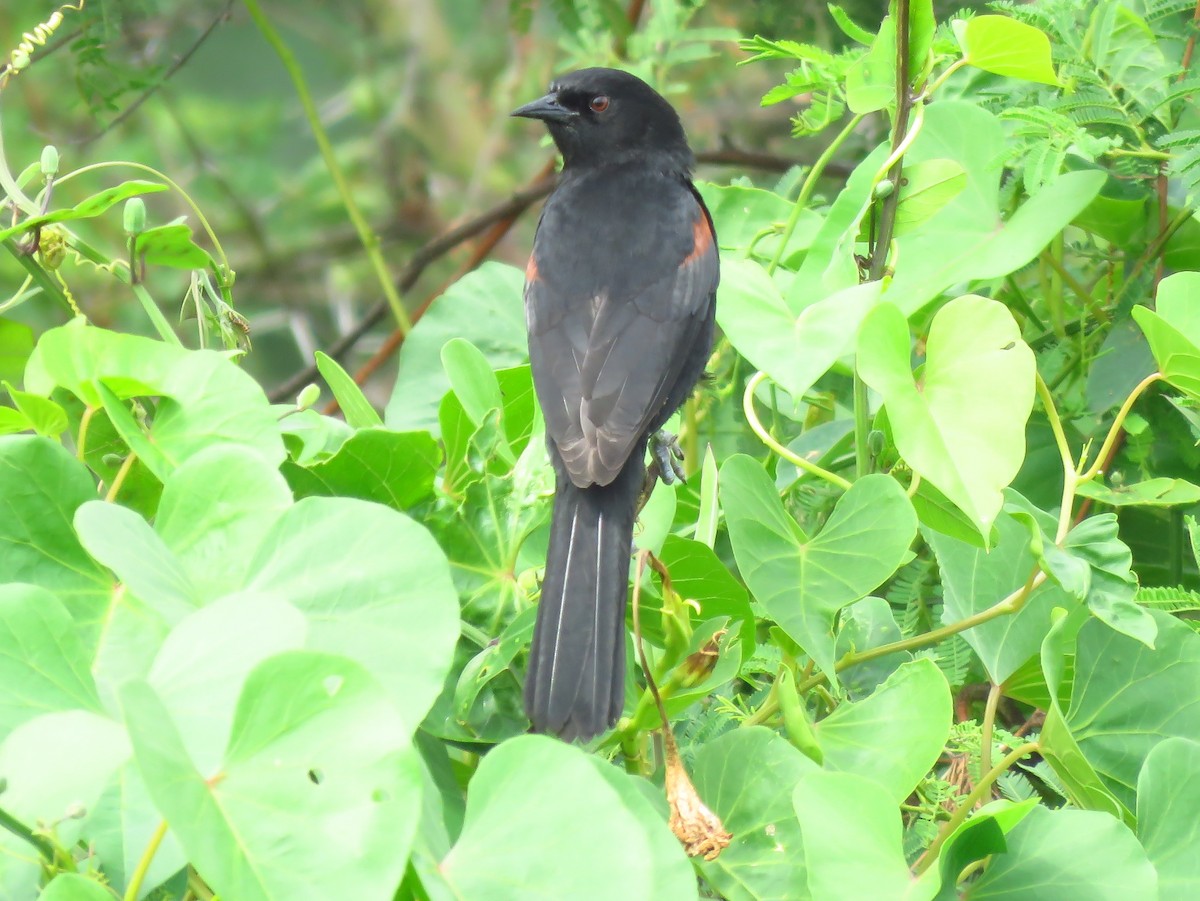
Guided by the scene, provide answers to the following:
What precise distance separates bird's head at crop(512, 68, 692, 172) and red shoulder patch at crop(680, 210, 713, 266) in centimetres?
39

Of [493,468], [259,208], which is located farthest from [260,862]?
[259,208]

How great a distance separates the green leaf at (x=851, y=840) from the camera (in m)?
1.19

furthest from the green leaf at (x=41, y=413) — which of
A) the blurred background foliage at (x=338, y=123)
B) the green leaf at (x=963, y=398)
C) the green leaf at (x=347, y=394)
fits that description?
the blurred background foliage at (x=338, y=123)

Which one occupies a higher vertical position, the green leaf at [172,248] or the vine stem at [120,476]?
the green leaf at [172,248]

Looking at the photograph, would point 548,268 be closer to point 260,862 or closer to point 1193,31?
point 1193,31

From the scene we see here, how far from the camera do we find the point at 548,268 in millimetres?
2500

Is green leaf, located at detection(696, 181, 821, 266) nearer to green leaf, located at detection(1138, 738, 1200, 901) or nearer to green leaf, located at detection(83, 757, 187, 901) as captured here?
green leaf, located at detection(1138, 738, 1200, 901)

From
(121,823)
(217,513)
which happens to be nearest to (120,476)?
(217,513)

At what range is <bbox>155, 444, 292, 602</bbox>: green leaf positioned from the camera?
127 cm

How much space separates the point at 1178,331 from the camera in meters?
1.45

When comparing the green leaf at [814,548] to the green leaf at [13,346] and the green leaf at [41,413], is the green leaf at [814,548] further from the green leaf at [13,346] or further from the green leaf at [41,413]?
the green leaf at [13,346]

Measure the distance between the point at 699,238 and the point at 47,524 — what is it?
154 centimetres

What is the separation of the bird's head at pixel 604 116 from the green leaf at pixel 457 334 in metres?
0.66

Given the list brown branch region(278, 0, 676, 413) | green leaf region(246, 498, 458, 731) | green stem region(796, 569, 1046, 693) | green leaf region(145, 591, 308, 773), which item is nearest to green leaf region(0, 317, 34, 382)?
green leaf region(246, 498, 458, 731)
